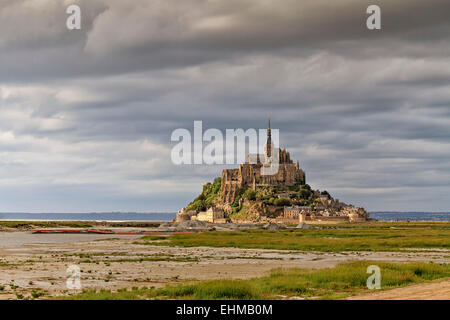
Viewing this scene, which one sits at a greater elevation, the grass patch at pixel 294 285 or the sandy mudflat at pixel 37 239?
the grass patch at pixel 294 285

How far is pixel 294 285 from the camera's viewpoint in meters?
28.2

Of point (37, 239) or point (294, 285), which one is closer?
point (294, 285)

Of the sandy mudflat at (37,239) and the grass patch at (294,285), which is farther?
the sandy mudflat at (37,239)

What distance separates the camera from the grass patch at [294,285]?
24.6 m

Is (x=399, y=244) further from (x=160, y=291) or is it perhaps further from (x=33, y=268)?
(x=160, y=291)

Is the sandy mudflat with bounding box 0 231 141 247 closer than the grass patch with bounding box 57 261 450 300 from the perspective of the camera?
No

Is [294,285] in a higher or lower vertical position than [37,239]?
higher

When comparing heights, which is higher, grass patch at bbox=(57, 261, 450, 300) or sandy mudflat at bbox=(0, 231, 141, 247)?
grass patch at bbox=(57, 261, 450, 300)

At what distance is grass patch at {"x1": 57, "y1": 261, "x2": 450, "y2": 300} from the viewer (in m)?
24.6
